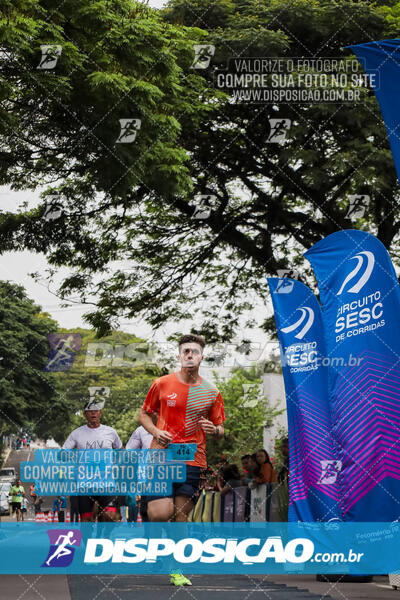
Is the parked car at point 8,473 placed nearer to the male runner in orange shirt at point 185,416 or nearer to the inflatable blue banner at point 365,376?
the male runner in orange shirt at point 185,416

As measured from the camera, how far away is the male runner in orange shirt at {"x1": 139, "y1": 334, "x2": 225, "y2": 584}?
7.07m

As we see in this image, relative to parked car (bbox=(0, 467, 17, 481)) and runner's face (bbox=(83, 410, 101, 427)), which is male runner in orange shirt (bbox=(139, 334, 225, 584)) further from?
parked car (bbox=(0, 467, 17, 481))

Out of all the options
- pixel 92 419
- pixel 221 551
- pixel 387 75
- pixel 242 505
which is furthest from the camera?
pixel 242 505

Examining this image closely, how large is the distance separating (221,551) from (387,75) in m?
3.02

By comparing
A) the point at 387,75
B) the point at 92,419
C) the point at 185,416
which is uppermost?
the point at 387,75

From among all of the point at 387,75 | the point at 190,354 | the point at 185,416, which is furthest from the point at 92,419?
the point at 387,75

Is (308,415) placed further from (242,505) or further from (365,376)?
(242,505)

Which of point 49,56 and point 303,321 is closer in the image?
point 303,321

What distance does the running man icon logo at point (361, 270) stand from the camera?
731 centimetres

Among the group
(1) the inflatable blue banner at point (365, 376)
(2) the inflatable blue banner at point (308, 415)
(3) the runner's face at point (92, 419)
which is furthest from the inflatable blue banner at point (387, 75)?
(3) the runner's face at point (92, 419)

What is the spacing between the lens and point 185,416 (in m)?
7.23

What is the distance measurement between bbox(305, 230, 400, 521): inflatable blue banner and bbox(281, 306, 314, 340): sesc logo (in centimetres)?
185

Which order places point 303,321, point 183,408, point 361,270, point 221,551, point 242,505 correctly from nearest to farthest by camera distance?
point 221,551, point 183,408, point 361,270, point 303,321, point 242,505

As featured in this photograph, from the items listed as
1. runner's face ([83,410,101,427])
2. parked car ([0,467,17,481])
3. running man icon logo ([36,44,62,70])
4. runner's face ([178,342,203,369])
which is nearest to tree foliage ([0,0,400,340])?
running man icon logo ([36,44,62,70])
